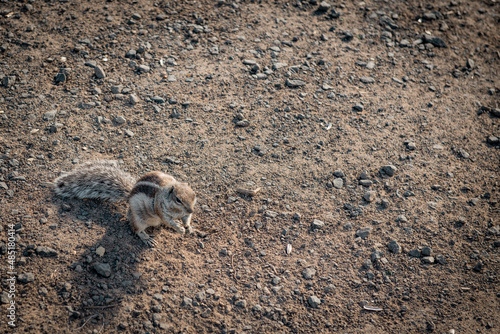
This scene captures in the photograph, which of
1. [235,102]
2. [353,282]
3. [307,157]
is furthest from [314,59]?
[353,282]

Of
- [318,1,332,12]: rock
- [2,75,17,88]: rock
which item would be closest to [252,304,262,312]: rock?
[2,75,17,88]: rock

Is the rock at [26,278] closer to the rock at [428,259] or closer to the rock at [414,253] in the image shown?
the rock at [414,253]

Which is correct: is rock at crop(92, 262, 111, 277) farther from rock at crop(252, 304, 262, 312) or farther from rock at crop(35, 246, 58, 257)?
rock at crop(252, 304, 262, 312)

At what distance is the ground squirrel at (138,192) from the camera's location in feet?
11.9

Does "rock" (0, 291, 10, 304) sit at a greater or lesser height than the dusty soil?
lesser

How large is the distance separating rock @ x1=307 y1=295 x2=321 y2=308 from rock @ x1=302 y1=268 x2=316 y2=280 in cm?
20

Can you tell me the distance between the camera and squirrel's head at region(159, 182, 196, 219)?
3.57m

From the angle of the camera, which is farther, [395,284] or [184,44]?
[184,44]

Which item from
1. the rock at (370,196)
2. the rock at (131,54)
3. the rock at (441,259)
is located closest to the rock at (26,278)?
the rock at (131,54)

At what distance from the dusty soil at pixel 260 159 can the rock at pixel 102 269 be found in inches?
0.6

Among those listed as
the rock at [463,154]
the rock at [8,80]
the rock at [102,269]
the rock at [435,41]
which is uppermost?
the rock at [435,41]

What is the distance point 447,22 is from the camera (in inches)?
280

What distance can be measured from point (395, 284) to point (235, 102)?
3.11 metres

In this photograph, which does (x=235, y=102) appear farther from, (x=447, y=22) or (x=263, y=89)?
(x=447, y=22)
